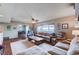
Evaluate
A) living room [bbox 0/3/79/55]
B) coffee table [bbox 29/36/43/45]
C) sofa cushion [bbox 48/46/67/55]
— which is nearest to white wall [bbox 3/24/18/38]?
living room [bbox 0/3/79/55]

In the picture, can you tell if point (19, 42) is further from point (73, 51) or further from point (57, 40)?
point (73, 51)

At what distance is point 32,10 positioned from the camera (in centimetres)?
147

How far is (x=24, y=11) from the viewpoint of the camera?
145 cm

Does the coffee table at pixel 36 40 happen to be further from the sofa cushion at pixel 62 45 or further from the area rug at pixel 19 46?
the sofa cushion at pixel 62 45

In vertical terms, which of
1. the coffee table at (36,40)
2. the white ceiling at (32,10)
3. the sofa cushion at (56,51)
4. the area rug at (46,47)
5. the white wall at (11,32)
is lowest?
the sofa cushion at (56,51)

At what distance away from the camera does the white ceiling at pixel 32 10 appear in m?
1.43

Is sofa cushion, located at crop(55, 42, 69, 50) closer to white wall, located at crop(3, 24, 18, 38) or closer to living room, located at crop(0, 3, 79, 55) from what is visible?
living room, located at crop(0, 3, 79, 55)

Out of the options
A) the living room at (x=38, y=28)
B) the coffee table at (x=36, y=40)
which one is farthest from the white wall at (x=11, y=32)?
the coffee table at (x=36, y=40)

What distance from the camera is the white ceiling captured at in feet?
4.70

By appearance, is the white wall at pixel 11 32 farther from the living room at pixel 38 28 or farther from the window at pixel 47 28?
the window at pixel 47 28

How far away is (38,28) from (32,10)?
287 millimetres

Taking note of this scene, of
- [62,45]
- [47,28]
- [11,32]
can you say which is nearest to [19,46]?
[11,32]

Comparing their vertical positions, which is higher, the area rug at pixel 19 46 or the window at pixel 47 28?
the window at pixel 47 28

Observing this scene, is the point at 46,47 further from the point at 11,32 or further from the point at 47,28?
the point at 11,32
